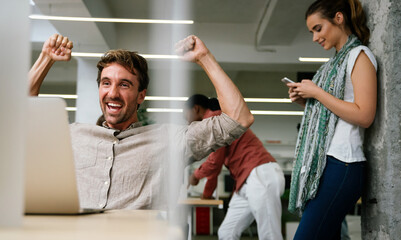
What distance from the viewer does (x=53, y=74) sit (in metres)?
8.70

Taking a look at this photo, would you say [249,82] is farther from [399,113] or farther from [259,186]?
[399,113]

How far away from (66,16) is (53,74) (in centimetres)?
308

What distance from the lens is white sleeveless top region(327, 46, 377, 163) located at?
1611 mm

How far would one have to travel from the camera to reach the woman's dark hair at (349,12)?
1735 millimetres

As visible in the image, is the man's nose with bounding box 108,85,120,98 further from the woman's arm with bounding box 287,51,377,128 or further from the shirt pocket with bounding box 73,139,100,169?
the woman's arm with bounding box 287,51,377,128

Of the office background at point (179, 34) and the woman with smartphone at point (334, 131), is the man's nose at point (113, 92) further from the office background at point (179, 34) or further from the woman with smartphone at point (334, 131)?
the office background at point (179, 34)

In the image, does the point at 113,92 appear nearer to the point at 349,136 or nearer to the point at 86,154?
the point at 86,154

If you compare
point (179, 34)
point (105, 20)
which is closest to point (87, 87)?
point (105, 20)

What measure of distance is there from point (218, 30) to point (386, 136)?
5860 millimetres

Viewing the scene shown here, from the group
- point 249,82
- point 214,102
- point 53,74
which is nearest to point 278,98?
point 249,82

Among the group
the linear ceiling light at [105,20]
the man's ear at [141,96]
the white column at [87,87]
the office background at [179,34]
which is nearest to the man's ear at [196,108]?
the man's ear at [141,96]

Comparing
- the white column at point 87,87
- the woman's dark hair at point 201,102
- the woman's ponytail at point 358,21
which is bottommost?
the woman's dark hair at point 201,102

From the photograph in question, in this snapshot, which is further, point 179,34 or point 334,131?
point 179,34

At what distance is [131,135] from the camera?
1.59 m
